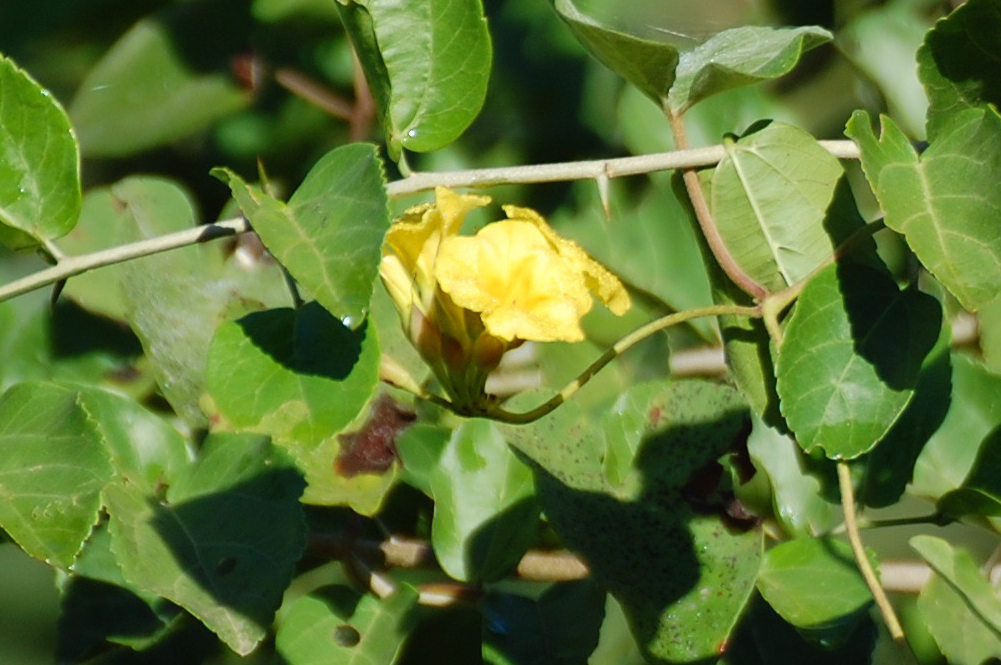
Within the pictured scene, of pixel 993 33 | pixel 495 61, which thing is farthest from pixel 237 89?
pixel 993 33

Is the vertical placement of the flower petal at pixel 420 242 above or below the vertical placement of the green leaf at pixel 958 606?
above

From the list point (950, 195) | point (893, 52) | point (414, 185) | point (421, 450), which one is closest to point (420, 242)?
point (414, 185)

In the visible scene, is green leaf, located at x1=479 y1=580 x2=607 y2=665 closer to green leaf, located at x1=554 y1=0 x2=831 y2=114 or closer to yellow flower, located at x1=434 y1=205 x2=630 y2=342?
yellow flower, located at x1=434 y1=205 x2=630 y2=342

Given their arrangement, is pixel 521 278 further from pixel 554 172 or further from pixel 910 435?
pixel 910 435

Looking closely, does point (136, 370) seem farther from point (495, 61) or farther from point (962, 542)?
point (962, 542)

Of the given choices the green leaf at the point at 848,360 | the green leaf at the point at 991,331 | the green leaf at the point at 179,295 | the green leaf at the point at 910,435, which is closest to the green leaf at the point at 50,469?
the green leaf at the point at 179,295

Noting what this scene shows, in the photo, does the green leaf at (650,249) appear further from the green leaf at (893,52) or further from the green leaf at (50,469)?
the green leaf at (50,469)

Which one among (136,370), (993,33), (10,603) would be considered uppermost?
(993,33)
